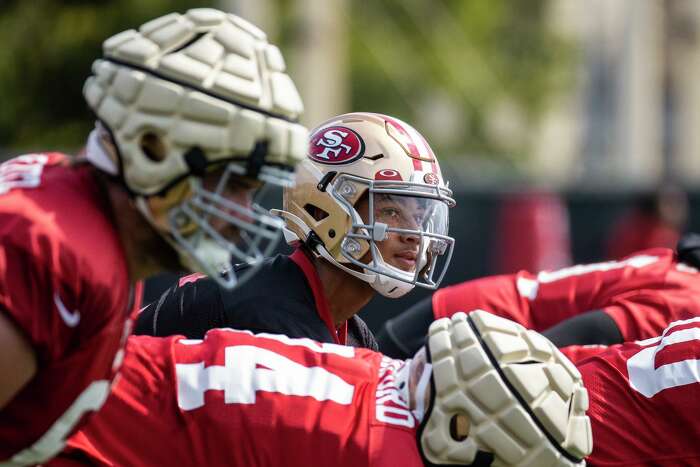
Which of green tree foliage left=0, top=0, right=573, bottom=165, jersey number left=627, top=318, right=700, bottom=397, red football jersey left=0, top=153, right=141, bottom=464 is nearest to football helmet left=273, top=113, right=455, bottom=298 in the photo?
jersey number left=627, top=318, right=700, bottom=397

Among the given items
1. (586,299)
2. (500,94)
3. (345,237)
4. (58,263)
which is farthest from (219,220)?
(500,94)

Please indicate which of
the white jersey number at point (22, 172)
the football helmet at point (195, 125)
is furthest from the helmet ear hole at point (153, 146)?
the white jersey number at point (22, 172)

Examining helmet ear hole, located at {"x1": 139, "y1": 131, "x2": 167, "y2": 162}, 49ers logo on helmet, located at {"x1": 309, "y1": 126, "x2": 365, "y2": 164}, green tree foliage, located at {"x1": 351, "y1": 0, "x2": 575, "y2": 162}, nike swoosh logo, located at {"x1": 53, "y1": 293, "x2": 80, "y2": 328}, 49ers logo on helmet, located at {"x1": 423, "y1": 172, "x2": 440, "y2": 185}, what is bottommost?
green tree foliage, located at {"x1": 351, "y1": 0, "x2": 575, "y2": 162}

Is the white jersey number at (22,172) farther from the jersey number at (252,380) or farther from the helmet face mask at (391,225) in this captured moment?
the helmet face mask at (391,225)

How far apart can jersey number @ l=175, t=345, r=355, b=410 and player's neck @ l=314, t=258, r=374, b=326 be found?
946mm

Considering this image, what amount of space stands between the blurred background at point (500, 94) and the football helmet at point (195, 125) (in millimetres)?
5766

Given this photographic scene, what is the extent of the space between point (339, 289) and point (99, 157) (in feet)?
4.89

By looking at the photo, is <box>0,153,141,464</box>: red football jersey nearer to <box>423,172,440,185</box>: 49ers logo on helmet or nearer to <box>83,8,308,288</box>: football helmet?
<box>83,8,308,288</box>: football helmet

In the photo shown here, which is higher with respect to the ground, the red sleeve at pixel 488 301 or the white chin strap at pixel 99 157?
the white chin strap at pixel 99 157

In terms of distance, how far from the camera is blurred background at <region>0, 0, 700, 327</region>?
963 cm

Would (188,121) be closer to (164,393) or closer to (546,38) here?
(164,393)

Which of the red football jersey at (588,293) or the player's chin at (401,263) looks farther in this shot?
the red football jersey at (588,293)

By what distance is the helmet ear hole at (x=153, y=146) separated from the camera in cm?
249

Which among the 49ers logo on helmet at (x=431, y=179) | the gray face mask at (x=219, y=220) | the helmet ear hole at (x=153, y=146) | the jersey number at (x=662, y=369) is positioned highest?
the helmet ear hole at (x=153, y=146)
